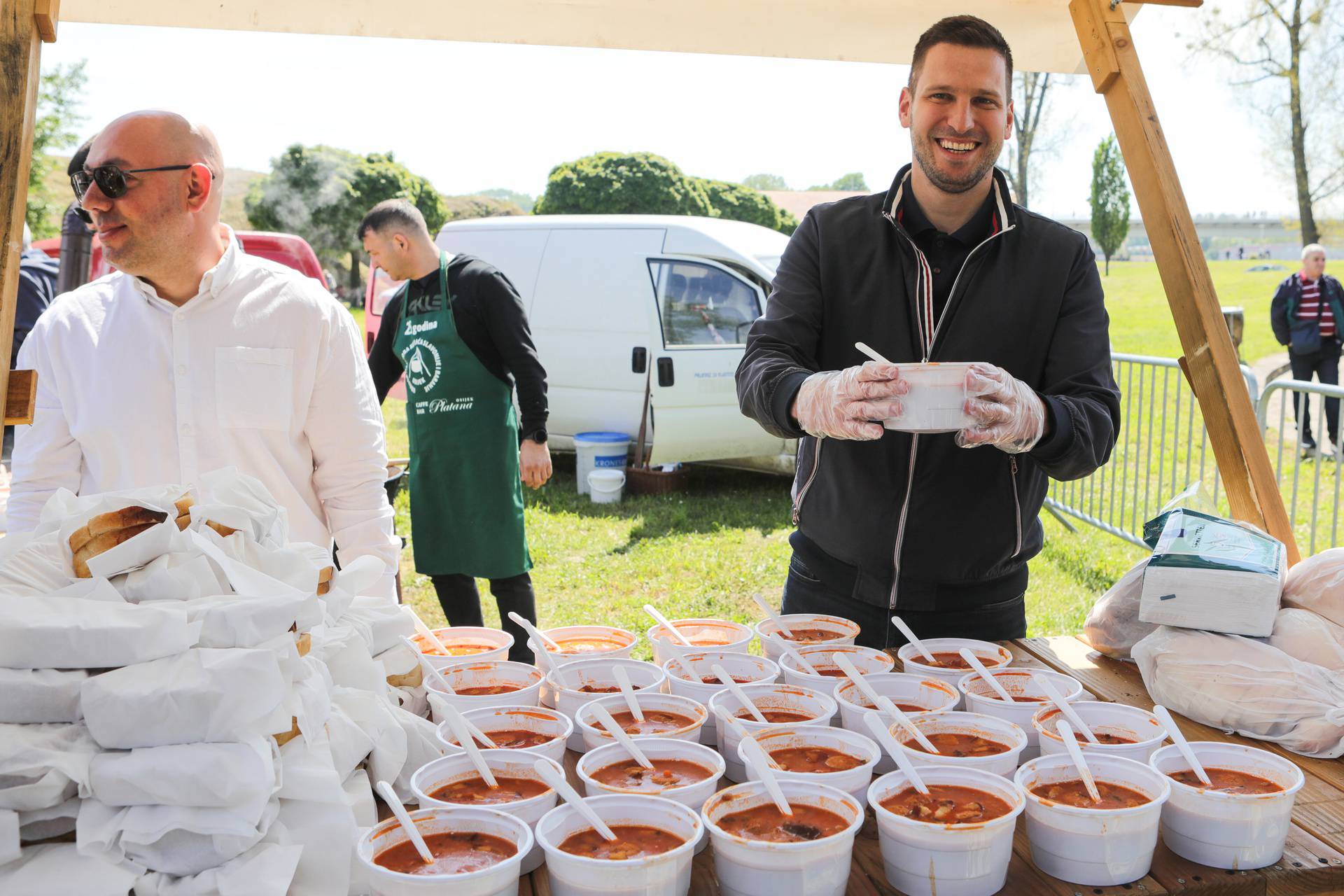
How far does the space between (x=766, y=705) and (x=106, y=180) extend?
204cm

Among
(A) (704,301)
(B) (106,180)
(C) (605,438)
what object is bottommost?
(C) (605,438)

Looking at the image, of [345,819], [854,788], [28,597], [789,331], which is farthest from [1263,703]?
[28,597]

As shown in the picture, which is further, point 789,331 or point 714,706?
→ point 789,331

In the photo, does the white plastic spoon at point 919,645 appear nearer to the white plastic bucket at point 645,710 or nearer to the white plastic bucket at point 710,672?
the white plastic bucket at point 710,672

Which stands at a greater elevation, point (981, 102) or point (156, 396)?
point (981, 102)

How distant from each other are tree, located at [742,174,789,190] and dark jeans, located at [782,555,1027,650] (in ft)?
228

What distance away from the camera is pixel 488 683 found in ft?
6.84

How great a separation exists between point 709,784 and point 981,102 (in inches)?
70.8

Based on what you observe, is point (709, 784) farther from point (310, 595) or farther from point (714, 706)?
point (310, 595)

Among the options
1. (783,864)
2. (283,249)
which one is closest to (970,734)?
(783,864)

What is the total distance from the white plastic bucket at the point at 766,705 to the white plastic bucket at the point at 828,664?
5 centimetres

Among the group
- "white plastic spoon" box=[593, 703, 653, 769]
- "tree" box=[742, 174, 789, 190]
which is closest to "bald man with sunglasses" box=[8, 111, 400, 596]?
"white plastic spoon" box=[593, 703, 653, 769]

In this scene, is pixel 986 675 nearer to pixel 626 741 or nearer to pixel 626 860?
pixel 626 741

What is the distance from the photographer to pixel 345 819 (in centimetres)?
143
